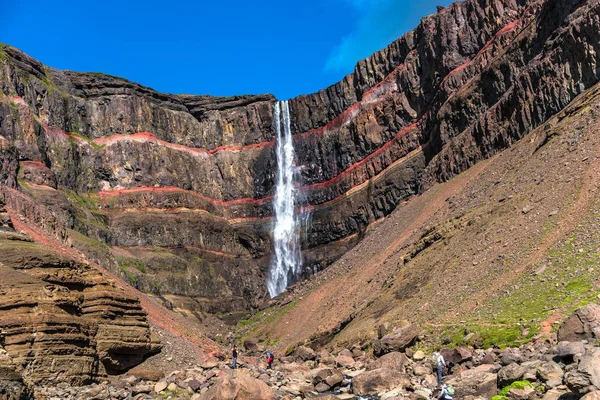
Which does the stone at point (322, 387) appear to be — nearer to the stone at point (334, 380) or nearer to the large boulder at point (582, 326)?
the stone at point (334, 380)

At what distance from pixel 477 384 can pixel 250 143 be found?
7681 centimetres

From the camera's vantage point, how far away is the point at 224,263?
7850 cm

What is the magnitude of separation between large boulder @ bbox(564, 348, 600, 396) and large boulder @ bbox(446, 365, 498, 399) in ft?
12.6

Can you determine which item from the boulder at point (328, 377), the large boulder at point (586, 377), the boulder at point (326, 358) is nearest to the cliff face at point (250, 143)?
the boulder at point (326, 358)

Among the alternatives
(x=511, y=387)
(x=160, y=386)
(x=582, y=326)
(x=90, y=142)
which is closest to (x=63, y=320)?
(x=160, y=386)

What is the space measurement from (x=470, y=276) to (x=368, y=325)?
755 cm

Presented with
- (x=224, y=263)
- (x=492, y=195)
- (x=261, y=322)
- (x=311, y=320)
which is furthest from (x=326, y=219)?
(x=492, y=195)

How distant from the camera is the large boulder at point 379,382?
829 inches

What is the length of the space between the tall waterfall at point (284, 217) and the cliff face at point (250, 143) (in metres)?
1.48

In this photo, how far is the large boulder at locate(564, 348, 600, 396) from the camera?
42.8 feet

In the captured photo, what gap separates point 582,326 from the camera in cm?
1816

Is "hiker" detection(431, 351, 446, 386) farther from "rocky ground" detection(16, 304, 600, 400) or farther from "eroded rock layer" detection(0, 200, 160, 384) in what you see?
"eroded rock layer" detection(0, 200, 160, 384)

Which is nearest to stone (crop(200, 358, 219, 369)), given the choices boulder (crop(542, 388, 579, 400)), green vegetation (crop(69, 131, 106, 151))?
boulder (crop(542, 388, 579, 400))

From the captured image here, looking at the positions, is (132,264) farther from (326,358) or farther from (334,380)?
(334,380)
